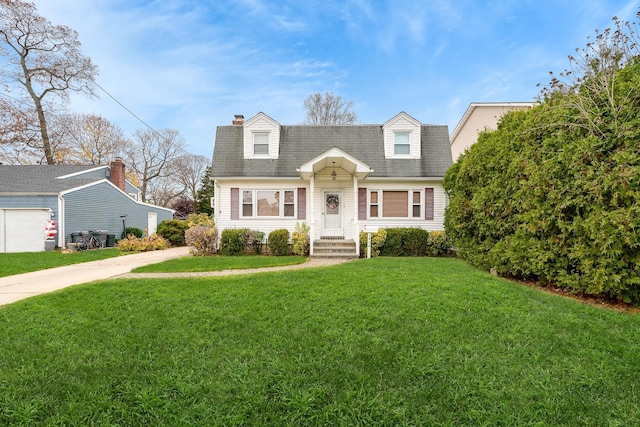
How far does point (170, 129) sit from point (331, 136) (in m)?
25.2

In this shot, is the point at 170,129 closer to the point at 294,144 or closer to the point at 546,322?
the point at 294,144

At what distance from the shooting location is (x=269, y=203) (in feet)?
40.1

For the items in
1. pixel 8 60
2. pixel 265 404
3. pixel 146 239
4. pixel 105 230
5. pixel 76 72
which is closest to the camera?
pixel 265 404

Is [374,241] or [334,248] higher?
→ [374,241]

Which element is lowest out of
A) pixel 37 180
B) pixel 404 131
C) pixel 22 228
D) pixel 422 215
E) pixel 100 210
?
pixel 22 228

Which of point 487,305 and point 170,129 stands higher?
point 170,129

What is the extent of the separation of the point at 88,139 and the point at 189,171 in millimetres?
9071

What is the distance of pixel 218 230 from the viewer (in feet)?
39.2

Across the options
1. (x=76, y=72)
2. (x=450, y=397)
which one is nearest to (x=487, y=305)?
(x=450, y=397)

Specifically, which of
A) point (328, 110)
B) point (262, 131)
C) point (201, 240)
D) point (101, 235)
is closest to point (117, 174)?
point (101, 235)

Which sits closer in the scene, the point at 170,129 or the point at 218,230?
the point at 218,230

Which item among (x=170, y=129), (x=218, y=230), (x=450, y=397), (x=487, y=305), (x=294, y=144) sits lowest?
(x=450, y=397)

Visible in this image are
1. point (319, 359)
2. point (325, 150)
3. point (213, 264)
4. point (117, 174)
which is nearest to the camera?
point (319, 359)

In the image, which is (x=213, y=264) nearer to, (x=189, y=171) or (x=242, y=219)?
(x=242, y=219)
